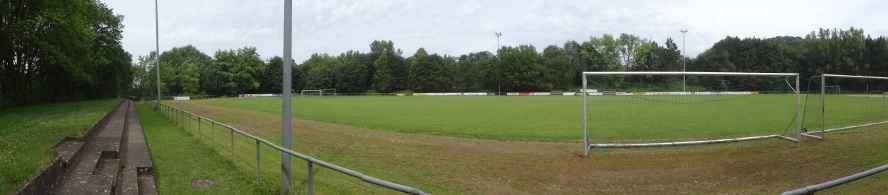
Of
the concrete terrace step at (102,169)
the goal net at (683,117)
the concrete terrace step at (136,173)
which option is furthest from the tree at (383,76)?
the concrete terrace step at (102,169)

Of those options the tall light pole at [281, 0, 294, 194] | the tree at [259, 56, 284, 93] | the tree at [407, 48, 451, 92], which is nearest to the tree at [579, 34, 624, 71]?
the tree at [407, 48, 451, 92]

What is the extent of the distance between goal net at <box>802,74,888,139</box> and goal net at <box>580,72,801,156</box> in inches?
25.4

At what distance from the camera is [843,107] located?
901 inches

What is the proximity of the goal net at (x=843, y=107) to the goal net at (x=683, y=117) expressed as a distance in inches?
25.4

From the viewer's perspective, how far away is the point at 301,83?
322 ft

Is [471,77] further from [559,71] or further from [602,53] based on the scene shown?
[602,53]

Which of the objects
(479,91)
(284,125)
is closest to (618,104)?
(284,125)

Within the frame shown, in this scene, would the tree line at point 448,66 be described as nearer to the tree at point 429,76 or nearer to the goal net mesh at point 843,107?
the tree at point 429,76

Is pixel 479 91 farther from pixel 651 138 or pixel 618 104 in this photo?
pixel 651 138

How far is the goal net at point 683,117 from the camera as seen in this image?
11.9 m

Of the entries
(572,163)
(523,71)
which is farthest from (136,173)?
(523,71)

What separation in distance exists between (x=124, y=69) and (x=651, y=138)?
65.0 meters

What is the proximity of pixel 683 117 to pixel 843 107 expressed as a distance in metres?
9.83

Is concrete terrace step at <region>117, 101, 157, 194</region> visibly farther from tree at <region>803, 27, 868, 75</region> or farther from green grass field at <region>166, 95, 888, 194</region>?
tree at <region>803, 27, 868, 75</region>
